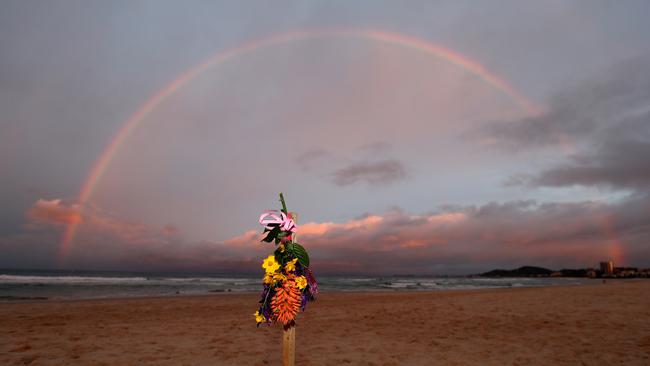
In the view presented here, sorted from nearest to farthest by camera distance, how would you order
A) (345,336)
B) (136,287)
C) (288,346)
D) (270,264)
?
(270,264) → (288,346) → (345,336) → (136,287)

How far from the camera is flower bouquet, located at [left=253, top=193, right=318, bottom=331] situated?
4926mm

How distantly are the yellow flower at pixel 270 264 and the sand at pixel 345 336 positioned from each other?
5.48 m

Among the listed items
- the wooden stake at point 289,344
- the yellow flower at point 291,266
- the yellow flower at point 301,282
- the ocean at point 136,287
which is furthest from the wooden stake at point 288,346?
the ocean at point 136,287

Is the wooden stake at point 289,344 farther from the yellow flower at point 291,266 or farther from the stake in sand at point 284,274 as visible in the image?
the yellow flower at point 291,266

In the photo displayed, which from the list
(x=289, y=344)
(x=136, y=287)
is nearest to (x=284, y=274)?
(x=289, y=344)

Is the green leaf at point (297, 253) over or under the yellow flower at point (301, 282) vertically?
over

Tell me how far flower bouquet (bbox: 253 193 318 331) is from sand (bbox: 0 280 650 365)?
510 cm

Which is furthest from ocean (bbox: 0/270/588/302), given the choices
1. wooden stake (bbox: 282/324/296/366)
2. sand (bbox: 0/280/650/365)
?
wooden stake (bbox: 282/324/296/366)

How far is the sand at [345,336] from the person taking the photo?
968 centimetres

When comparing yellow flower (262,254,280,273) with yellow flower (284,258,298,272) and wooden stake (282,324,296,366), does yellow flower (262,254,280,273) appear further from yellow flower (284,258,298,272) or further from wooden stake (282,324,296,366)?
wooden stake (282,324,296,366)

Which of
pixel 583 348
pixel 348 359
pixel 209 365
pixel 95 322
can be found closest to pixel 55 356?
pixel 209 365

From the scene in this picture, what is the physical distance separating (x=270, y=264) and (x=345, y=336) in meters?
8.98

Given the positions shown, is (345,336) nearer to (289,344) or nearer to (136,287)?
(289,344)

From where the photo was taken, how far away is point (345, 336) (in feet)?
41.8
